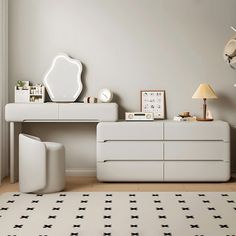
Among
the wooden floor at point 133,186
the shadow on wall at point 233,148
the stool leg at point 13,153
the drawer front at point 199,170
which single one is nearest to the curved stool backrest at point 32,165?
the wooden floor at point 133,186

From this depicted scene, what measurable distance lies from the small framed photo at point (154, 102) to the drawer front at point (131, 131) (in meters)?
0.40

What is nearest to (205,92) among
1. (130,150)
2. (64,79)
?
(130,150)

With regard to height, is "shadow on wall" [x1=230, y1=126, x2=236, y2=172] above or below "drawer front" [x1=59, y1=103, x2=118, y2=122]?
below

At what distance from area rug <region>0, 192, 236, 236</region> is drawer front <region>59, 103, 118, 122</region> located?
2.79 ft

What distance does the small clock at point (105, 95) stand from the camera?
4.61 metres

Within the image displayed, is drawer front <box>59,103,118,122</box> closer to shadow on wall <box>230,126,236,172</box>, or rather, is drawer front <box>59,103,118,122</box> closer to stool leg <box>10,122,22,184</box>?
stool leg <box>10,122,22,184</box>

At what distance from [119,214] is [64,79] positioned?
196 cm

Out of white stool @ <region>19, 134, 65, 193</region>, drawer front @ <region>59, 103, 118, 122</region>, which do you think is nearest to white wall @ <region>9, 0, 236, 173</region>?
drawer front @ <region>59, 103, 118, 122</region>

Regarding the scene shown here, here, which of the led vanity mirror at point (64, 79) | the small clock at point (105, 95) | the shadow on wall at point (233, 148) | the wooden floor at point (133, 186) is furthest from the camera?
the shadow on wall at point (233, 148)

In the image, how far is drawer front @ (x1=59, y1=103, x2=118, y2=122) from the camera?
14.5ft

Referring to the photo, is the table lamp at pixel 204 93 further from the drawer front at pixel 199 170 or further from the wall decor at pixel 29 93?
the wall decor at pixel 29 93

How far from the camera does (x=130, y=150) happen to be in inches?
174

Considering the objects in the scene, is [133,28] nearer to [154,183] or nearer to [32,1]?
[32,1]

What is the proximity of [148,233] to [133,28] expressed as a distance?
261cm
